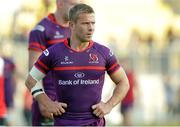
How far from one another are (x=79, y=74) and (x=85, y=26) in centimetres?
53

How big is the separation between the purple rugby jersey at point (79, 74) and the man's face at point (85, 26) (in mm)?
173

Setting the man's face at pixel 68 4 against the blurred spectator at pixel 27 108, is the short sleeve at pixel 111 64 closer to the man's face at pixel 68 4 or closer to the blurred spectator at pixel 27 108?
the man's face at pixel 68 4

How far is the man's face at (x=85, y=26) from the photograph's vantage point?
30.2ft

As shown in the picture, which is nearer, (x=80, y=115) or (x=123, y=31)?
(x=80, y=115)

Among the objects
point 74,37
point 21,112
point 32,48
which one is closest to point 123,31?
point 21,112

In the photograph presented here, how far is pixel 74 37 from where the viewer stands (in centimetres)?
946

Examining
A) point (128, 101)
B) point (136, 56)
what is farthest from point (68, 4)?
point (136, 56)

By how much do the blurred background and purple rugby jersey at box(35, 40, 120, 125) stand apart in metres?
12.5

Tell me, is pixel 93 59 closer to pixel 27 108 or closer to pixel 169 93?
pixel 27 108

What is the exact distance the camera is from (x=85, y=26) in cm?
925

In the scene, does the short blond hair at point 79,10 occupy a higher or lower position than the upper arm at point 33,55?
higher

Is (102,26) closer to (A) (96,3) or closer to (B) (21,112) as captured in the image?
(A) (96,3)

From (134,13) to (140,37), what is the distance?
3.19 metres

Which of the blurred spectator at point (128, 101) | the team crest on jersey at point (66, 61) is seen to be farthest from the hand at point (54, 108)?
the blurred spectator at point (128, 101)
